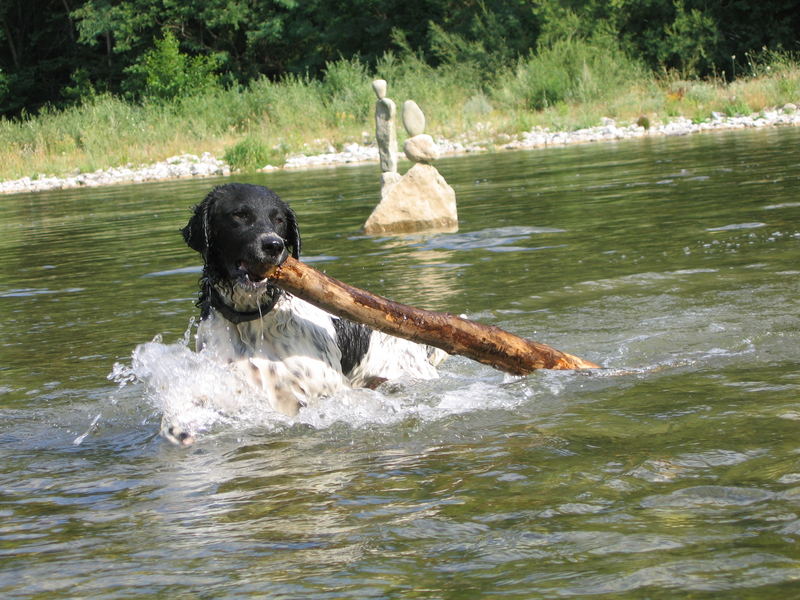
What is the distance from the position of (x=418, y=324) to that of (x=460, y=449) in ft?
3.51

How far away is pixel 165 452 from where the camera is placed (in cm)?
499

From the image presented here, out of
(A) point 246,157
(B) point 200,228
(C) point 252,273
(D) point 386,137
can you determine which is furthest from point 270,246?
(A) point 246,157

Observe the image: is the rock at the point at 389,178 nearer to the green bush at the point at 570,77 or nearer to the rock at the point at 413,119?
the rock at the point at 413,119

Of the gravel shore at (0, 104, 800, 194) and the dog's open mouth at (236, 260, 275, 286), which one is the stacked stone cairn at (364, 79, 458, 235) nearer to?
the dog's open mouth at (236, 260, 275, 286)

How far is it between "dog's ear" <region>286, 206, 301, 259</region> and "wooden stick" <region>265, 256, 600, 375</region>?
0.46 m

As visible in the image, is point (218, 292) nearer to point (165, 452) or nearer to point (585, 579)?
point (165, 452)

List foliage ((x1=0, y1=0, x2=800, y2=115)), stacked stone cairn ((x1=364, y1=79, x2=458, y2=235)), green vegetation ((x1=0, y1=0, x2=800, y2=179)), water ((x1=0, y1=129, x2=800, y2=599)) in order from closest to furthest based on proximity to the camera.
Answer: water ((x1=0, y1=129, x2=800, y2=599)) < stacked stone cairn ((x1=364, y1=79, x2=458, y2=235)) < green vegetation ((x1=0, y1=0, x2=800, y2=179)) < foliage ((x1=0, y1=0, x2=800, y2=115))

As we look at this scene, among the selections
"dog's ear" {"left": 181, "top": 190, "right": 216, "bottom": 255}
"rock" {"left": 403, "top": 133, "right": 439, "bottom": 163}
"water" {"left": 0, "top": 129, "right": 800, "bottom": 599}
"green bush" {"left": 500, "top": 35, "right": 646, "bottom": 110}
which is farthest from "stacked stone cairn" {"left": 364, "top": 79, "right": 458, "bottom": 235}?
"green bush" {"left": 500, "top": 35, "right": 646, "bottom": 110}

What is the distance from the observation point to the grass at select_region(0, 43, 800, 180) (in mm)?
29234

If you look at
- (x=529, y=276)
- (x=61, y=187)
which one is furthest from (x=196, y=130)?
(x=529, y=276)

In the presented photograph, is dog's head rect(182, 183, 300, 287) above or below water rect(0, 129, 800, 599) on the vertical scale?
above

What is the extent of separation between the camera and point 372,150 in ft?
96.6

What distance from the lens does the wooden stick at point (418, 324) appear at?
5.23 metres

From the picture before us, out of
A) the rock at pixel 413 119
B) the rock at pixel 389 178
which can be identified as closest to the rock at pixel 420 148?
the rock at pixel 389 178
